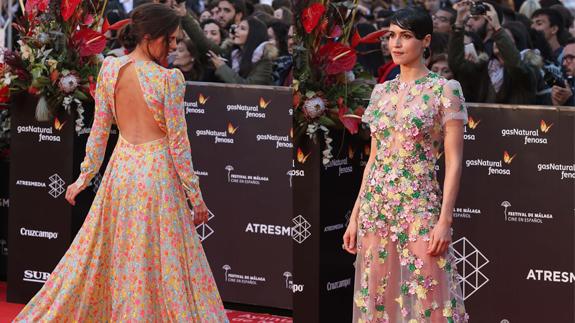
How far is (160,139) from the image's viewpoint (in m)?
5.88

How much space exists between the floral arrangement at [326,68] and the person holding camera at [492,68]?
3.67 ft

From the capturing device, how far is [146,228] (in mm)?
5887

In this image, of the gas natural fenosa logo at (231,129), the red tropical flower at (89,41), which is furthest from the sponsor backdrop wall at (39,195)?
the gas natural fenosa logo at (231,129)

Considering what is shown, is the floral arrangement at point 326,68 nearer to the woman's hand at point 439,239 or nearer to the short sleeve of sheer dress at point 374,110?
the short sleeve of sheer dress at point 374,110

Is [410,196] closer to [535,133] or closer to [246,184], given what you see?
[535,133]

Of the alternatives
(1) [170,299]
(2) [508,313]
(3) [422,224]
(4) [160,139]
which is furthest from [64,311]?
(2) [508,313]

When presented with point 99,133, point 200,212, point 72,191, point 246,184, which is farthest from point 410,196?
point 246,184

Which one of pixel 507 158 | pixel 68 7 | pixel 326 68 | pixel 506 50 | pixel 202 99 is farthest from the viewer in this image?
pixel 202 99

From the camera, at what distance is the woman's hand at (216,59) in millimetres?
8477

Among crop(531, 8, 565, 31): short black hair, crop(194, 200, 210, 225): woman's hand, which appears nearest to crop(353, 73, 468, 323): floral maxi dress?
crop(194, 200, 210, 225): woman's hand

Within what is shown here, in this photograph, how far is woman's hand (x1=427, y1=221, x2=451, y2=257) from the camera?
4.96 m

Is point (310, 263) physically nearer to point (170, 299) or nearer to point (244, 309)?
point (170, 299)

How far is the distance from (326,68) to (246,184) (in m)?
2.12

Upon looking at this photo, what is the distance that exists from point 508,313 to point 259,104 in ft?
7.79
